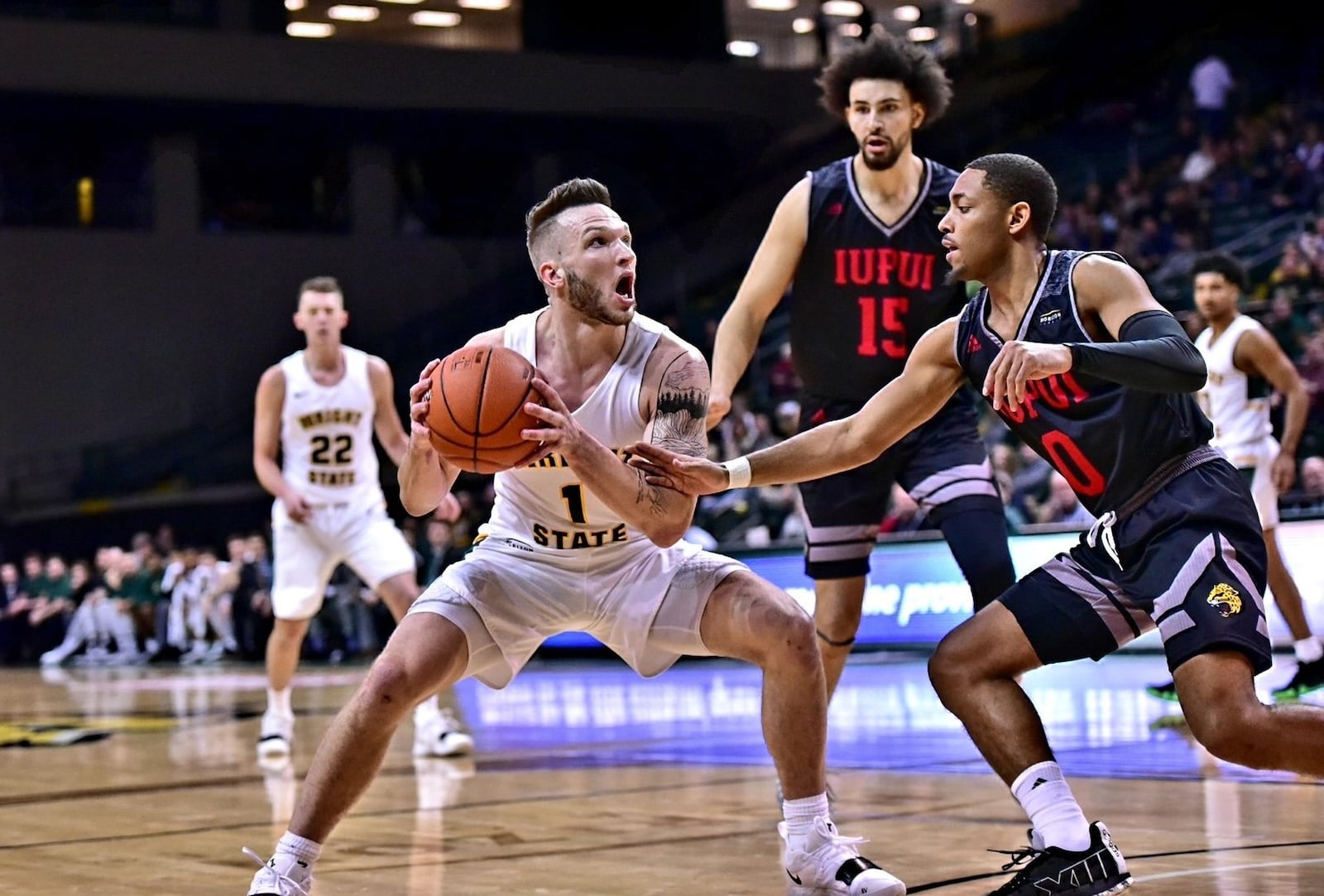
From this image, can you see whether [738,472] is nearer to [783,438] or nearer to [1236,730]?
[1236,730]

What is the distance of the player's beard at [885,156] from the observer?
6168mm

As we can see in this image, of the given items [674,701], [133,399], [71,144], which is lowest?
[674,701]

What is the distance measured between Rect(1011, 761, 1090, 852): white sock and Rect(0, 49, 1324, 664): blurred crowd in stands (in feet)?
33.1

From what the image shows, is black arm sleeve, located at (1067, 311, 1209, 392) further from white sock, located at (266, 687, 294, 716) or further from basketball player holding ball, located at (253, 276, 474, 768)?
white sock, located at (266, 687, 294, 716)

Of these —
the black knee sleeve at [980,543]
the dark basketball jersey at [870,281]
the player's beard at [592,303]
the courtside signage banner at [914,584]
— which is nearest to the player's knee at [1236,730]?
the black knee sleeve at [980,543]

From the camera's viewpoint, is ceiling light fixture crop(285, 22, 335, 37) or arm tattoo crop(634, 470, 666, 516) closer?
arm tattoo crop(634, 470, 666, 516)

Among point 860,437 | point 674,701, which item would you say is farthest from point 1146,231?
point 860,437

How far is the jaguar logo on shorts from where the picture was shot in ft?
13.2

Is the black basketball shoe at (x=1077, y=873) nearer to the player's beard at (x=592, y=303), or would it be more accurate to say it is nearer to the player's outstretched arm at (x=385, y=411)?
the player's beard at (x=592, y=303)

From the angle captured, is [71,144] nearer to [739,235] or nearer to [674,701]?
[739,235]

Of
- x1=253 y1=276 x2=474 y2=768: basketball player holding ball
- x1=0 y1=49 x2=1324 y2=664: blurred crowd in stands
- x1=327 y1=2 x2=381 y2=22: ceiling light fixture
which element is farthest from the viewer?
Answer: x1=327 y1=2 x2=381 y2=22: ceiling light fixture

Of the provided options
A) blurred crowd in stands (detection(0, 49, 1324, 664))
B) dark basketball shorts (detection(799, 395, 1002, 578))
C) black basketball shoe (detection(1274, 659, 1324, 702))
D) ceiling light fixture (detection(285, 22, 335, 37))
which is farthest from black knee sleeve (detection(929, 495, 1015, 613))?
ceiling light fixture (detection(285, 22, 335, 37))

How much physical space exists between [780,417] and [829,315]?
474 inches

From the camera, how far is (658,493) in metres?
4.21
